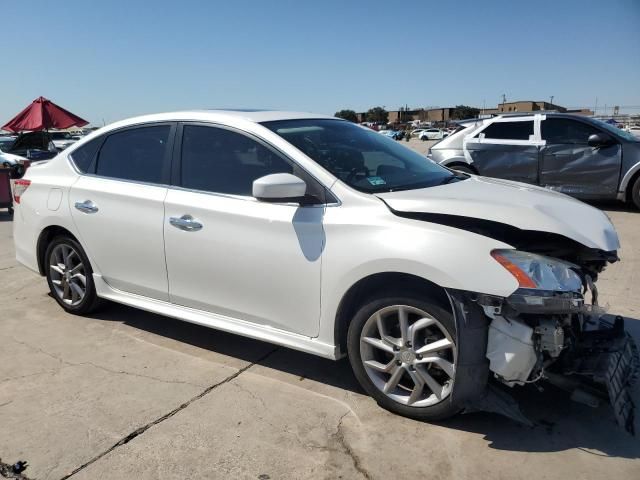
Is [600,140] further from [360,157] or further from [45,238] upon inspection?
[45,238]

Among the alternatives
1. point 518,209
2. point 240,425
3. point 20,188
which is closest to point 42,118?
point 20,188

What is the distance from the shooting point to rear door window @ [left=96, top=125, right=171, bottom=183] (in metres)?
4.01

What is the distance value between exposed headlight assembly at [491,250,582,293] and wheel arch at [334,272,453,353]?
0.35 m

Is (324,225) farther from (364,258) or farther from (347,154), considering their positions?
(347,154)

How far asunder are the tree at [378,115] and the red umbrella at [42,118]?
10816cm

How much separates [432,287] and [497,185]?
1142 millimetres

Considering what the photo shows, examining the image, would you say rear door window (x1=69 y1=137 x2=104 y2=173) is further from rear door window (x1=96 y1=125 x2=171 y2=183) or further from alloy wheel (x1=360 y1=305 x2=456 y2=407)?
alloy wheel (x1=360 y1=305 x2=456 y2=407)

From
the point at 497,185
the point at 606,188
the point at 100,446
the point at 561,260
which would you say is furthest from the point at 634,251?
the point at 100,446

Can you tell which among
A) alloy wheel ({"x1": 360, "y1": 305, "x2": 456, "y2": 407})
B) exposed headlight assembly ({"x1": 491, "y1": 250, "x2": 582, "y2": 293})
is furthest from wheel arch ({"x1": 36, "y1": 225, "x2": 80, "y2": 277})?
exposed headlight assembly ({"x1": 491, "y1": 250, "x2": 582, "y2": 293})

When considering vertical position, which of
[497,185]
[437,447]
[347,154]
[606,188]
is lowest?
[437,447]

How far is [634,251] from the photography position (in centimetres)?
643

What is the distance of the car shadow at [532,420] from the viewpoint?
9.21ft

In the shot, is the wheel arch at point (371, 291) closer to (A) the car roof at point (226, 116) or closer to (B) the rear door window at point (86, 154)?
(A) the car roof at point (226, 116)

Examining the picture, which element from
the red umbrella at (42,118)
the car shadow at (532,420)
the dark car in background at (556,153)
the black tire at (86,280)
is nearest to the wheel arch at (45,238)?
the black tire at (86,280)
